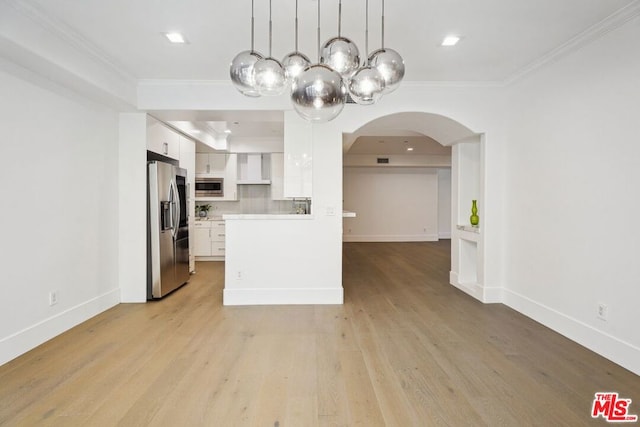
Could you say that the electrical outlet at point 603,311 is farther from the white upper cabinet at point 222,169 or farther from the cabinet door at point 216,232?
the white upper cabinet at point 222,169

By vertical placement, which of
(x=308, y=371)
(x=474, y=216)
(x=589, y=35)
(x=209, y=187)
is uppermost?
(x=589, y=35)

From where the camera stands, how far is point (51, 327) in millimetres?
2844

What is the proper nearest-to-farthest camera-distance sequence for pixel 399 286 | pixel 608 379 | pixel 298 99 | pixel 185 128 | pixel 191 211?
1. pixel 298 99
2. pixel 608 379
3. pixel 399 286
4. pixel 185 128
5. pixel 191 211

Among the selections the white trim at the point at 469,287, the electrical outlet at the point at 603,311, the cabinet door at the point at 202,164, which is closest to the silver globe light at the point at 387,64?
the electrical outlet at the point at 603,311

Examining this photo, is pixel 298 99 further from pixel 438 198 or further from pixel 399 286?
pixel 438 198

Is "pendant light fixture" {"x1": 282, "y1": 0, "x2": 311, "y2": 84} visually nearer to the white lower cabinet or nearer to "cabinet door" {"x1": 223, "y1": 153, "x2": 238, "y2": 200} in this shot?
the white lower cabinet

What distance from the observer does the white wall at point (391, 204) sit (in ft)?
32.6

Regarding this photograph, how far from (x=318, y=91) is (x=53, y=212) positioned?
9.53 ft

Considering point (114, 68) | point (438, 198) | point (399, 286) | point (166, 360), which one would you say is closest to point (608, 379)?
point (399, 286)

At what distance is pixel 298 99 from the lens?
1.44m

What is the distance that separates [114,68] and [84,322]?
264 cm

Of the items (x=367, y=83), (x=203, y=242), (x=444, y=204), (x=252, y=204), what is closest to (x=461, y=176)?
(x=367, y=83)

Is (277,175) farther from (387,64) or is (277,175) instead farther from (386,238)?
(387,64)

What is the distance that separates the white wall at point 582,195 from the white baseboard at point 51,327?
4652 mm
